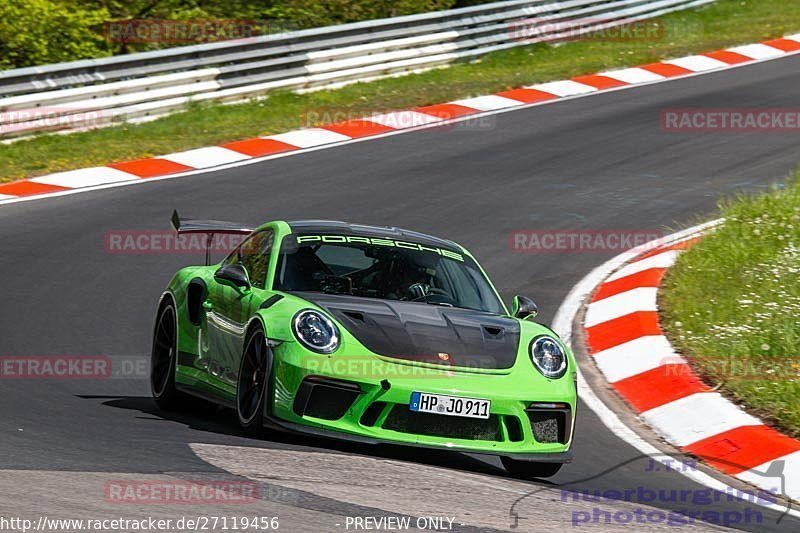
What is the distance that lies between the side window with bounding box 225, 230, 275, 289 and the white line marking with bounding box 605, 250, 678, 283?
421 centimetres

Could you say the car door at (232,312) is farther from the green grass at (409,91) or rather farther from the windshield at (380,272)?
the green grass at (409,91)

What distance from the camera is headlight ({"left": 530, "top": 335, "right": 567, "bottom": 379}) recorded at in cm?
713

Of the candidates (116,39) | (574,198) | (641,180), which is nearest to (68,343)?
(574,198)

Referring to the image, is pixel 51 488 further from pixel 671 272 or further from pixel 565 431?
pixel 671 272

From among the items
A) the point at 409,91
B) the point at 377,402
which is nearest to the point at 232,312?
the point at 377,402

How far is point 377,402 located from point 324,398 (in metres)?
0.26

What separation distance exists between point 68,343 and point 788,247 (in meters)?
5.58

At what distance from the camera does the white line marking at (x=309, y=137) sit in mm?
15984

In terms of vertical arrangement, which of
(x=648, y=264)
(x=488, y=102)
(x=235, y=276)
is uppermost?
(x=235, y=276)

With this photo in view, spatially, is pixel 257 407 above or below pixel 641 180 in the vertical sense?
above

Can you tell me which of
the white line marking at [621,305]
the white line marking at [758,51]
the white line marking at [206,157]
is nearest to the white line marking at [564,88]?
the white line marking at [758,51]

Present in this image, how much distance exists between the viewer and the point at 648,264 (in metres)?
11.9

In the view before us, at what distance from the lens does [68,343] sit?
9.16 meters

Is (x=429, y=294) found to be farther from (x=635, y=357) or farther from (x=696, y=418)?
(x=635, y=357)
